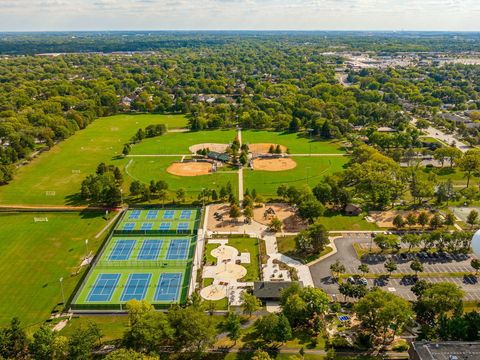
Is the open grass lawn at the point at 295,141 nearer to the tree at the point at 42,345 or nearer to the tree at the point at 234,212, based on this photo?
the tree at the point at 234,212

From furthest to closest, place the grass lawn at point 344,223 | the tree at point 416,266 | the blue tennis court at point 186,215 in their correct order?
1. the blue tennis court at point 186,215
2. the grass lawn at point 344,223
3. the tree at point 416,266

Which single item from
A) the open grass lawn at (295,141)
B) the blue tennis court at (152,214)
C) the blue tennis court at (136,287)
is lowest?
the blue tennis court at (136,287)

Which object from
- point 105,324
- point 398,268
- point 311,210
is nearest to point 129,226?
point 105,324

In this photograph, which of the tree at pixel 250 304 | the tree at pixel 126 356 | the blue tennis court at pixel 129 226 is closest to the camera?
the tree at pixel 126 356

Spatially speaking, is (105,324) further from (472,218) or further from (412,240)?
A: (472,218)

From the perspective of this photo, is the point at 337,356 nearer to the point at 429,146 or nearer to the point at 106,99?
the point at 429,146

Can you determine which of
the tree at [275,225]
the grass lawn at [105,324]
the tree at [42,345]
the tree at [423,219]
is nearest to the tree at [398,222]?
the tree at [423,219]

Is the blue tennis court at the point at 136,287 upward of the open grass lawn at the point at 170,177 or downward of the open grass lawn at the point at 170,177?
downward

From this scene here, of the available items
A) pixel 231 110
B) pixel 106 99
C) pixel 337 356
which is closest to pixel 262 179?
pixel 337 356
